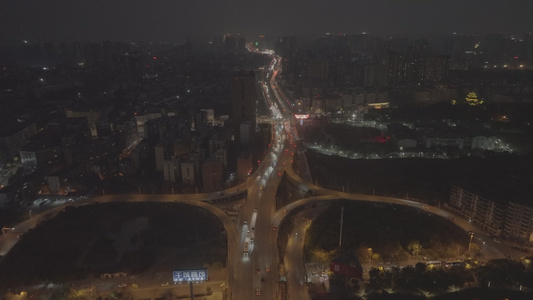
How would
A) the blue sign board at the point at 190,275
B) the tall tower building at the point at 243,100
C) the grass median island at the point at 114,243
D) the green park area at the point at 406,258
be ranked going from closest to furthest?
1. the blue sign board at the point at 190,275
2. the green park area at the point at 406,258
3. the grass median island at the point at 114,243
4. the tall tower building at the point at 243,100

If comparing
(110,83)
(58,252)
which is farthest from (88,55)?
(58,252)

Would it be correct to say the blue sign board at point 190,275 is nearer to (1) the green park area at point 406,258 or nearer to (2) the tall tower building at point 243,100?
(1) the green park area at point 406,258

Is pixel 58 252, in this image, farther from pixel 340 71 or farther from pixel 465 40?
pixel 465 40

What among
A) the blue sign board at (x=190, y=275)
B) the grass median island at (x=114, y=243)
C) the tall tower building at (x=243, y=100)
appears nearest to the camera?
the blue sign board at (x=190, y=275)

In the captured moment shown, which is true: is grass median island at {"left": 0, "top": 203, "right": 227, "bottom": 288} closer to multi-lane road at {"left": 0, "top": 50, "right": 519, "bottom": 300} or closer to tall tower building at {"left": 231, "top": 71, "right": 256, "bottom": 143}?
multi-lane road at {"left": 0, "top": 50, "right": 519, "bottom": 300}

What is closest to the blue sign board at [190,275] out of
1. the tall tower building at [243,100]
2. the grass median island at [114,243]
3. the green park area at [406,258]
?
the grass median island at [114,243]

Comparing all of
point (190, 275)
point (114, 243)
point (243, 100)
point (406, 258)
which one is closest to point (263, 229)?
point (190, 275)
